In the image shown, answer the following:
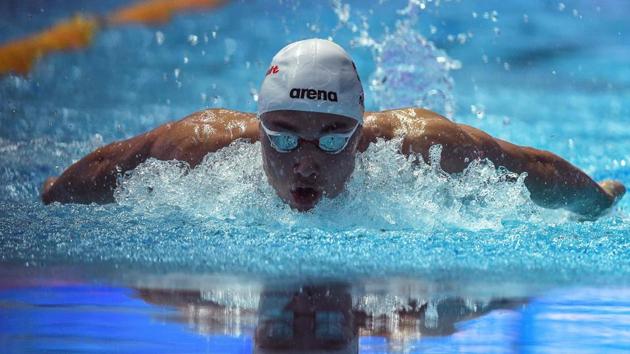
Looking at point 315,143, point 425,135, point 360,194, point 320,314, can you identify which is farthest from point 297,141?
A: point 320,314

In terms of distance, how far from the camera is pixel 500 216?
2893mm

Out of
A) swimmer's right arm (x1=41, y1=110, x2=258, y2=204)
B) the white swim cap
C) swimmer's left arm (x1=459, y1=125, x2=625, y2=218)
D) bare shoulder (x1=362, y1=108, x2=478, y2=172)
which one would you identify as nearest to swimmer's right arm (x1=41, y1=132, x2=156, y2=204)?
swimmer's right arm (x1=41, y1=110, x2=258, y2=204)

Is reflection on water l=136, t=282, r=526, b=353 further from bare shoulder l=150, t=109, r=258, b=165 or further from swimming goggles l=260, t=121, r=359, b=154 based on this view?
bare shoulder l=150, t=109, r=258, b=165

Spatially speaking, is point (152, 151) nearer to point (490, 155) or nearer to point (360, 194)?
point (360, 194)

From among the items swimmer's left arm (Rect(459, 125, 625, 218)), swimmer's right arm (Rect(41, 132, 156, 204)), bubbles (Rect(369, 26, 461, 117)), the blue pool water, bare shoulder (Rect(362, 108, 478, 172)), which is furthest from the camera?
bubbles (Rect(369, 26, 461, 117))

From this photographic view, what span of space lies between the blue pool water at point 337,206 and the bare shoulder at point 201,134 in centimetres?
7

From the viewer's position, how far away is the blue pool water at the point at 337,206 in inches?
53.3

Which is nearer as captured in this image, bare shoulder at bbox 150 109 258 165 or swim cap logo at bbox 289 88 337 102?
swim cap logo at bbox 289 88 337 102

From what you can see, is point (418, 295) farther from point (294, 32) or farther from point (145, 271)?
point (294, 32)

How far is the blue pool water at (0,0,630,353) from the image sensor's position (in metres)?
1.35

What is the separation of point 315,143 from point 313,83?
209 millimetres

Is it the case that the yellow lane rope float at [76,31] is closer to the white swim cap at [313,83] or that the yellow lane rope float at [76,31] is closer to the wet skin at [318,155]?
the wet skin at [318,155]

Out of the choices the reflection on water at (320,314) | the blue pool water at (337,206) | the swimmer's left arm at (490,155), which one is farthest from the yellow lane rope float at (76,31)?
the reflection on water at (320,314)

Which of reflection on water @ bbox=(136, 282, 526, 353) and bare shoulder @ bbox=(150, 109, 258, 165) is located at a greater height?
bare shoulder @ bbox=(150, 109, 258, 165)
